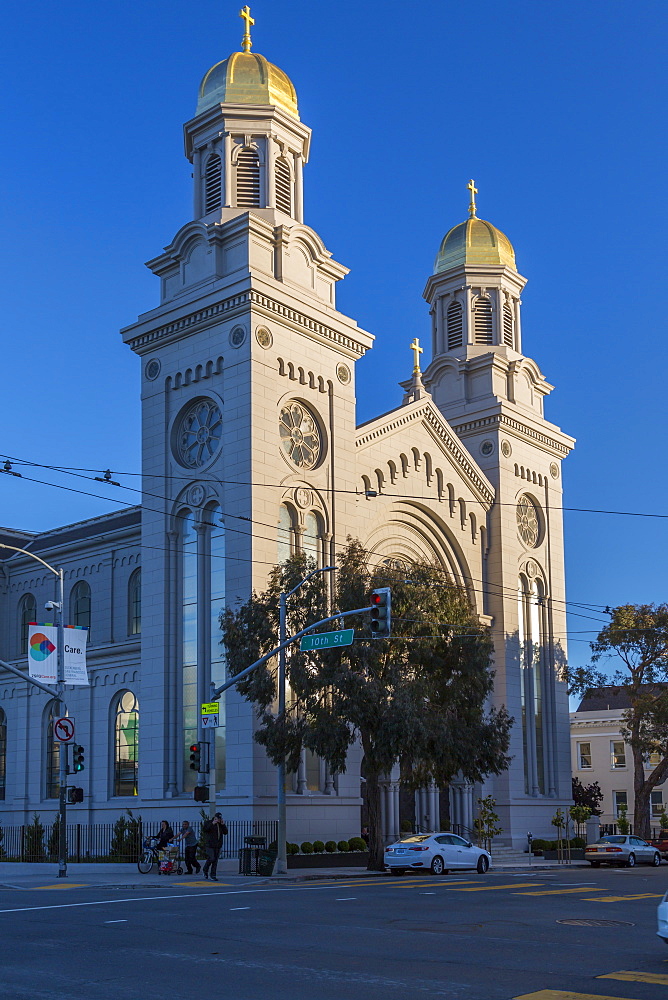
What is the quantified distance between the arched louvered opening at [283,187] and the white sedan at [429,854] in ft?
81.8

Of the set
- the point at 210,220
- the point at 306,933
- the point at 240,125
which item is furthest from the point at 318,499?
the point at 306,933

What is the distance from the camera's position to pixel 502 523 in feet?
182

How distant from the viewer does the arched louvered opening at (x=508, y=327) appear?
60.2 meters

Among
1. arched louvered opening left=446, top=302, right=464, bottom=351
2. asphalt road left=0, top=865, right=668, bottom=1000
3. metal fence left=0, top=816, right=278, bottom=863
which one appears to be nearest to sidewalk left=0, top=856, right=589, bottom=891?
metal fence left=0, top=816, right=278, bottom=863

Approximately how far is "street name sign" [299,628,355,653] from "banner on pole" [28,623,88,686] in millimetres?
7004

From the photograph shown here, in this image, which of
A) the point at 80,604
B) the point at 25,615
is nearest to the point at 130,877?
the point at 80,604

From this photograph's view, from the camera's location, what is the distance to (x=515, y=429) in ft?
190

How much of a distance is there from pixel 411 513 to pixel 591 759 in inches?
1709

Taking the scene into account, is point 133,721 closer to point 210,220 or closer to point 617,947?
point 210,220

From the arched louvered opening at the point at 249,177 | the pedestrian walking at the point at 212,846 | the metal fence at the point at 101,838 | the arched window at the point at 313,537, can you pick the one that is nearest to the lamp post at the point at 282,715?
the pedestrian walking at the point at 212,846

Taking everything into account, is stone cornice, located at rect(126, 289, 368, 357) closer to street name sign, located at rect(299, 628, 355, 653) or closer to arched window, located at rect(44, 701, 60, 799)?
street name sign, located at rect(299, 628, 355, 653)

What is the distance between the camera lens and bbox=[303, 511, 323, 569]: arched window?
43375 millimetres

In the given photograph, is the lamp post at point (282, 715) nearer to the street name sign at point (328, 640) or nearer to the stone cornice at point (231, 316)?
the street name sign at point (328, 640)

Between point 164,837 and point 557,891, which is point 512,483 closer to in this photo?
point 164,837
